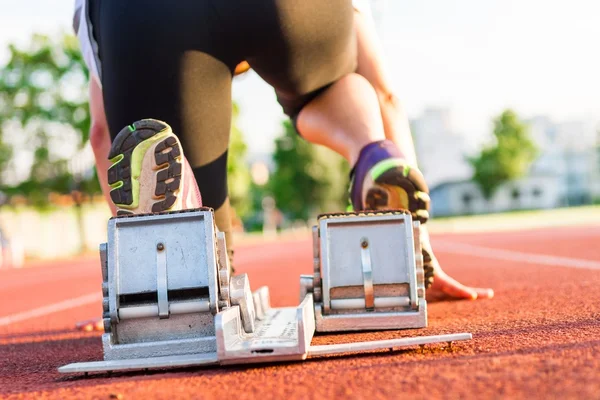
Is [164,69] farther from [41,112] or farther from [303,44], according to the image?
[41,112]

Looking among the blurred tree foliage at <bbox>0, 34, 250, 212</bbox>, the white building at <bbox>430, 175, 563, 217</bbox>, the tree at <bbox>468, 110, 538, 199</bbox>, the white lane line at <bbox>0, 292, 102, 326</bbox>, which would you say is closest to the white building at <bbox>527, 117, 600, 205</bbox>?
the white building at <bbox>430, 175, 563, 217</bbox>

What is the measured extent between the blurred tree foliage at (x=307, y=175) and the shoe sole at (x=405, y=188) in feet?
148

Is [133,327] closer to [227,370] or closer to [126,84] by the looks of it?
[227,370]

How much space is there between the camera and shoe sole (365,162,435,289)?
7.42 ft

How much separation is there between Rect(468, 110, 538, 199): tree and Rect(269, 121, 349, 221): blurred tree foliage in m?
11.1

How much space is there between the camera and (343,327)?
1941 mm

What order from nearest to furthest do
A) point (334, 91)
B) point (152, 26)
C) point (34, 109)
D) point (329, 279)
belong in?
point (329, 279) < point (152, 26) < point (334, 91) < point (34, 109)

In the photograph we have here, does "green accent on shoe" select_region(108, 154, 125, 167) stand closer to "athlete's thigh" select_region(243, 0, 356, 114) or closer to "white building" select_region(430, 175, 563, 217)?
"athlete's thigh" select_region(243, 0, 356, 114)

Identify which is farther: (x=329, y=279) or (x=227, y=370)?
(x=329, y=279)

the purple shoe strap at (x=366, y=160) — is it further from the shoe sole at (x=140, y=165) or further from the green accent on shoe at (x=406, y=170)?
the shoe sole at (x=140, y=165)

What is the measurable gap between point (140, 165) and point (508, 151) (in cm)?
4934

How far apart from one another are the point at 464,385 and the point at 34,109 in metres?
26.7

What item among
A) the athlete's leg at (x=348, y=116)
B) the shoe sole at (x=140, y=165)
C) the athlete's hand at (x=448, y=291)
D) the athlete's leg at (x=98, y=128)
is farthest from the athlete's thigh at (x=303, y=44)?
the athlete's hand at (x=448, y=291)

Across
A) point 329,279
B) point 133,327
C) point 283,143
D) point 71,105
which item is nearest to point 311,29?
point 329,279
